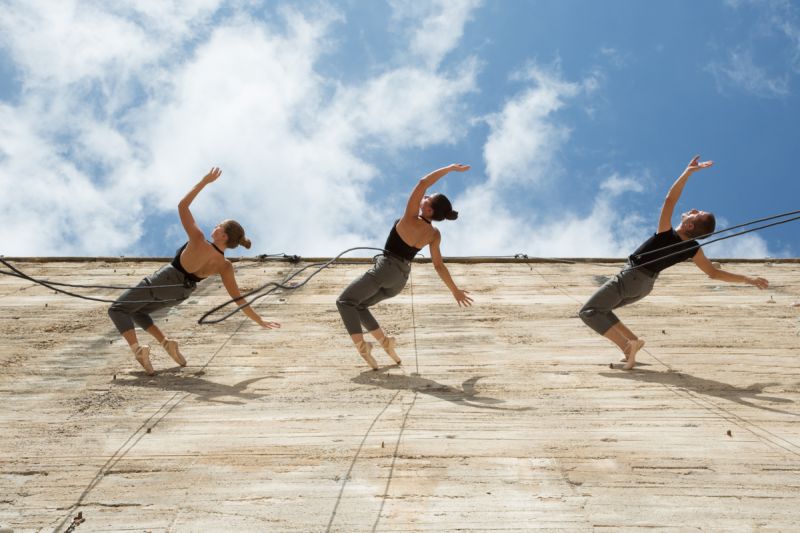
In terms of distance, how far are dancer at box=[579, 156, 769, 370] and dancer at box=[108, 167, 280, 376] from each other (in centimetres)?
250

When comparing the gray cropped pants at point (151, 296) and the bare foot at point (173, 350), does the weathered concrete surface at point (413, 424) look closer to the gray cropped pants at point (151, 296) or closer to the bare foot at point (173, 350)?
the bare foot at point (173, 350)

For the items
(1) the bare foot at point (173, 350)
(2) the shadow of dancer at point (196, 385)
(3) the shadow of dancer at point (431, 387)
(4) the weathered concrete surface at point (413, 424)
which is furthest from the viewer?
(1) the bare foot at point (173, 350)

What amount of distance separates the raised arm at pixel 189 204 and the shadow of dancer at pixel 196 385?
104 cm

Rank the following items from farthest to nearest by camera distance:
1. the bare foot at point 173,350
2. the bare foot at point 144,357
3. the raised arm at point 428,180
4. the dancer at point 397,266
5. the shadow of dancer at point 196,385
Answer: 1. the bare foot at point 173,350
2. the bare foot at point 144,357
3. the dancer at point 397,266
4. the raised arm at point 428,180
5. the shadow of dancer at point 196,385

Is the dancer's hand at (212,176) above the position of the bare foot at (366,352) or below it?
above

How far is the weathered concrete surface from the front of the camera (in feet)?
9.60

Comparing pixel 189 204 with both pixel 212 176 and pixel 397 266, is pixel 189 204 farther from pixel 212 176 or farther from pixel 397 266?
pixel 397 266

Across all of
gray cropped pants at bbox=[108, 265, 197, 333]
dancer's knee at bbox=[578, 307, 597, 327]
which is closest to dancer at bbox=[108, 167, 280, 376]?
gray cropped pants at bbox=[108, 265, 197, 333]

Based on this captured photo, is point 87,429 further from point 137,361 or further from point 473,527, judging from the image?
point 473,527

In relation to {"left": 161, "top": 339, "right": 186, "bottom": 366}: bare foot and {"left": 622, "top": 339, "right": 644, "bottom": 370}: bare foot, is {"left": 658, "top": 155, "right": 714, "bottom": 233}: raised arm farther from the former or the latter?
{"left": 161, "top": 339, "right": 186, "bottom": 366}: bare foot

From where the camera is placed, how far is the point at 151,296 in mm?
5113

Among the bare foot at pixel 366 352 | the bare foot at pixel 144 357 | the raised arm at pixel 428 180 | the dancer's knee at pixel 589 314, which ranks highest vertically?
the raised arm at pixel 428 180

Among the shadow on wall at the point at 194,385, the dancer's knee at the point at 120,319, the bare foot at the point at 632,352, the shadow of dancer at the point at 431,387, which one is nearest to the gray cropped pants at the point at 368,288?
the shadow of dancer at the point at 431,387

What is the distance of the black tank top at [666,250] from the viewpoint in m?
4.91
